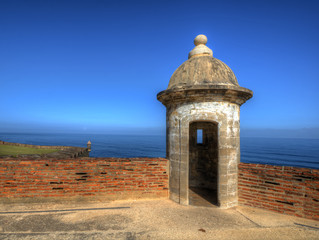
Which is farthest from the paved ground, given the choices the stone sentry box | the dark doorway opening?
the dark doorway opening

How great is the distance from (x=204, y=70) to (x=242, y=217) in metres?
3.85

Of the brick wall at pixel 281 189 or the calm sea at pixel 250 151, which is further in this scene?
the calm sea at pixel 250 151

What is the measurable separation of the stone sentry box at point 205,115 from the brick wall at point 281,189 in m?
0.30

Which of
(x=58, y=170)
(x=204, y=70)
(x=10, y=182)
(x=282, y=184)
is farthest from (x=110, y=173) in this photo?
(x=282, y=184)

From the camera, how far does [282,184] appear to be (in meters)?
4.39

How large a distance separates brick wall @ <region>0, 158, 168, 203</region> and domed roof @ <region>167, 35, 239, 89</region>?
241 cm

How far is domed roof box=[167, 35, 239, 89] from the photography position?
4965 millimetres

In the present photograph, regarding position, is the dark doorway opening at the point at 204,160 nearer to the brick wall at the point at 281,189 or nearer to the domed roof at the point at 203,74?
the brick wall at the point at 281,189

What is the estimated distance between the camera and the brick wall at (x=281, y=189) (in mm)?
4098

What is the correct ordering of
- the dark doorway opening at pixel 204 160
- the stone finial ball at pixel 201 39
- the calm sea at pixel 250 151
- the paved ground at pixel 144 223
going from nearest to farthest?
1. the paved ground at pixel 144 223
2. the stone finial ball at pixel 201 39
3. the dark doorway opening at pixel 204 160
4. the calm sea at pixel 250 151

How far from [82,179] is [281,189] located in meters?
5.08

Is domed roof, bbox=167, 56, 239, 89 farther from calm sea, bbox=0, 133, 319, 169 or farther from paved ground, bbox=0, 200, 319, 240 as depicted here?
calm sea, bbox=0, 133, 319, 169

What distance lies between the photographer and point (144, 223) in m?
3.82

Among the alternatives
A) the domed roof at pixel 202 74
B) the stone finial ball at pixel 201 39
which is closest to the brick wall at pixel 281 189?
the domed roof at pixel 202 74
